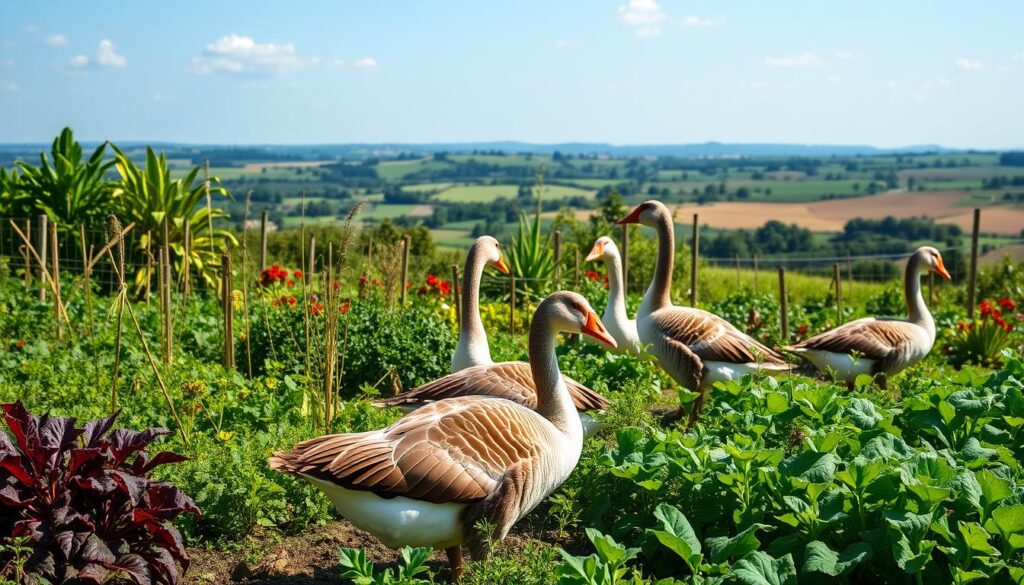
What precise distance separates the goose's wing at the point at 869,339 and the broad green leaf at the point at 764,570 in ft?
15.4

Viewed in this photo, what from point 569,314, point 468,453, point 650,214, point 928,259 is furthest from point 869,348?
point 468,453

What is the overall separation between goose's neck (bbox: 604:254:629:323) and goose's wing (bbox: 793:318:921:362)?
5.35 feet

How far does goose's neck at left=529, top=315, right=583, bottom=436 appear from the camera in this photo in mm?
5000

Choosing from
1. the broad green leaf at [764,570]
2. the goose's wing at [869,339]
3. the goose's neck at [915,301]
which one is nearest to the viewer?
the broad green leaf at [764,570]

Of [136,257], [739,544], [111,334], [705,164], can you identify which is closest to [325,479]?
[739,544]

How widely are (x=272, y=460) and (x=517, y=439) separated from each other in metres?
1.19

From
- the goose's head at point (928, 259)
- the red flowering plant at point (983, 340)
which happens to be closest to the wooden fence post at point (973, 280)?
the red flowering plant at point (983, 340)

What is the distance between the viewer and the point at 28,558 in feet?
13.2

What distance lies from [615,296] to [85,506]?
538cm

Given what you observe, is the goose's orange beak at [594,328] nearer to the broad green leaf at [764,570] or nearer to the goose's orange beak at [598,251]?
the broad green leaf at [764,570]

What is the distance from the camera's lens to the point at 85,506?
423 cm

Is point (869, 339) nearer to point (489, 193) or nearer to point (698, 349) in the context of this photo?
point (698, 349)

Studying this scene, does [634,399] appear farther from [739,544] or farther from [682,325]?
[739,544]

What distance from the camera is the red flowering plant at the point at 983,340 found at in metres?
11.3
